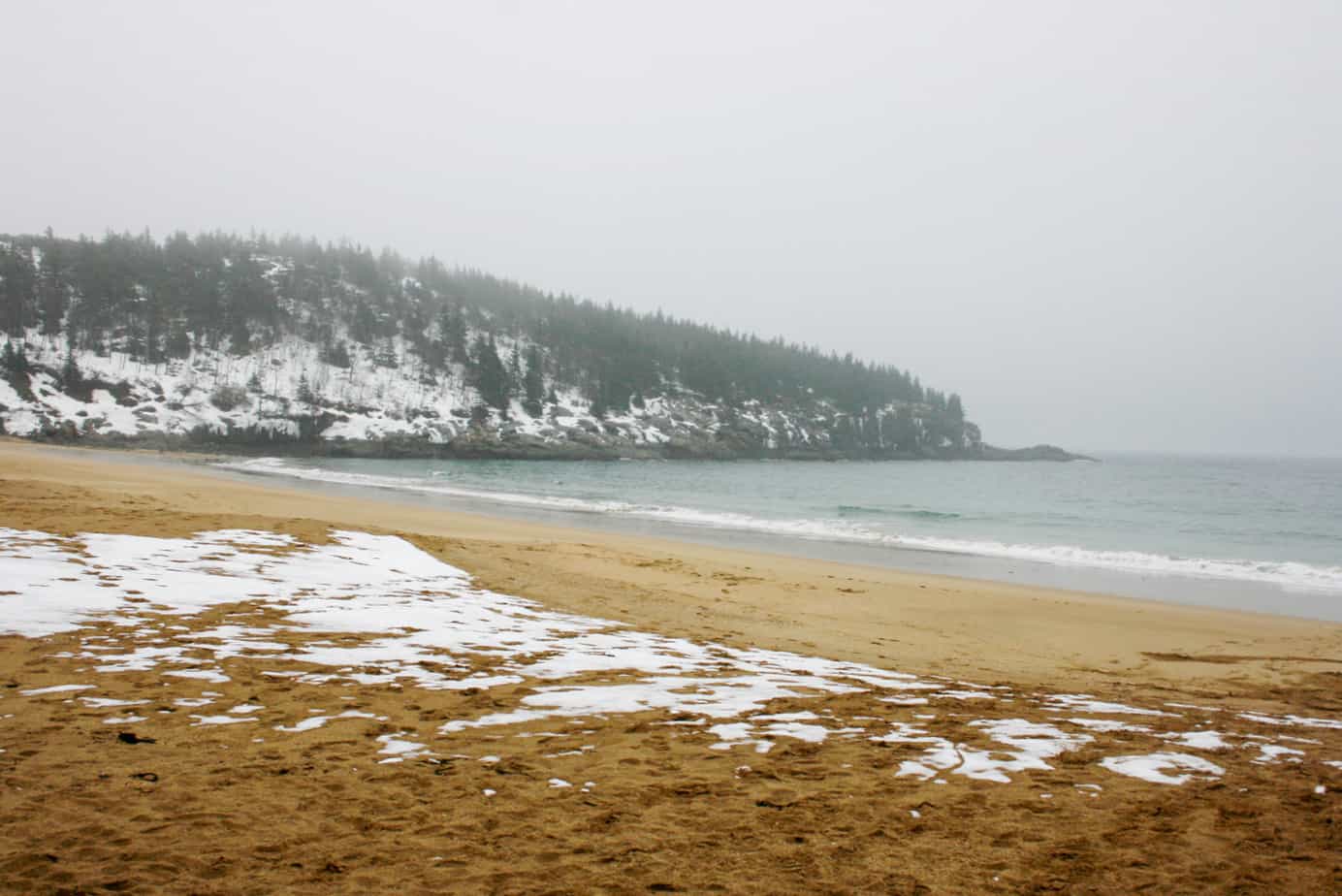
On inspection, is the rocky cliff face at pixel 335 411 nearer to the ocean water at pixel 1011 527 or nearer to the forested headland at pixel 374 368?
the forested headland at pixel 374 368

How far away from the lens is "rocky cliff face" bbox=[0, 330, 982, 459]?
256 ft

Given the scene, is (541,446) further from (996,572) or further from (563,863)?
(563,863)

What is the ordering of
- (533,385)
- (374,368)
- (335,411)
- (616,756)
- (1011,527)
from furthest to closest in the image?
(533,385) → (374,368) → (335,411) → (1011,527) → (616,756)

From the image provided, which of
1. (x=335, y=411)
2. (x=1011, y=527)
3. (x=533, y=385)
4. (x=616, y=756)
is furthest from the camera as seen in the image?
(x=533, y=385)

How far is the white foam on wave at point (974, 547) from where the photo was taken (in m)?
21.8

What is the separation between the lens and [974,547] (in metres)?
26.2

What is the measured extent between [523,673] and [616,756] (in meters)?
2.21

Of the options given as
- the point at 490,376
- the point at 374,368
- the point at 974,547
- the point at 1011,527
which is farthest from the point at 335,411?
the point at 974,547

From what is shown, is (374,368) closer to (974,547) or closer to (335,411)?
(335,411)

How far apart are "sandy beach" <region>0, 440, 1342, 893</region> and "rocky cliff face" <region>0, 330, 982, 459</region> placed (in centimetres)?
8222

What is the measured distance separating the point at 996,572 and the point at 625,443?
96.3 m

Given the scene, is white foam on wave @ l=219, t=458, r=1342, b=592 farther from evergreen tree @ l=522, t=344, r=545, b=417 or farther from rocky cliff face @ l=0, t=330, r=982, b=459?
evergreen tree @ l=522, t=344, r=545, b=417

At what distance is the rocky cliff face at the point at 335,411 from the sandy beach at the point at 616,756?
82220 millimetres

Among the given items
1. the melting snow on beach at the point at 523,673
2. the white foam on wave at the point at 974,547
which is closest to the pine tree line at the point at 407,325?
the white foam on wave at the point at 974,547
